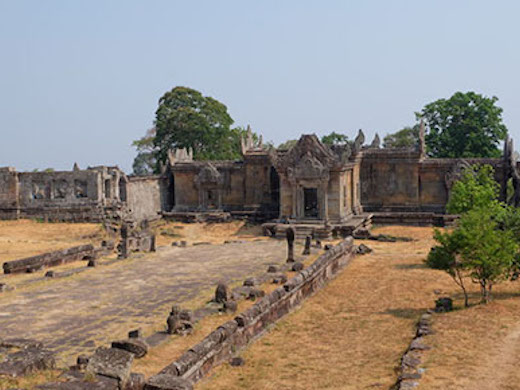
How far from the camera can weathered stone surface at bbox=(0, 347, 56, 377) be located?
9.88 meters

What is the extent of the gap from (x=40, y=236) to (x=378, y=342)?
22.8m

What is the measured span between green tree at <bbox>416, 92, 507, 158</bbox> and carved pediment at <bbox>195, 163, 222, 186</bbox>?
2043 centimetres

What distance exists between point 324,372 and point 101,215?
25.1 metres

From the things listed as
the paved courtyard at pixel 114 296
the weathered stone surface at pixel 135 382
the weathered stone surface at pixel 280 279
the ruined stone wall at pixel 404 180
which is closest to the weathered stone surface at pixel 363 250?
the paved courtyard at pixel 114 296

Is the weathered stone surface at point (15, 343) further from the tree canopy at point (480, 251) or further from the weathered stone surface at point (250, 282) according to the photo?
the tree canopy at point (480, 251)

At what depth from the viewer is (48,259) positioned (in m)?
21.8

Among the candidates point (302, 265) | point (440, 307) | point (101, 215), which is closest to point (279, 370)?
point (440, 307)

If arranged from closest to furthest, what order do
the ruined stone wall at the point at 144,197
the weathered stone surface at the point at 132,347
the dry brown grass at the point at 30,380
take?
the dry brown grass at the point at 30,380
the weathered stone surface at the point at 132,347
the ruined stone wall at the point at 144,197

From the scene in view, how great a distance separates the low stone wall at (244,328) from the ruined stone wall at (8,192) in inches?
882

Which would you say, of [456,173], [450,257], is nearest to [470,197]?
[450,257]

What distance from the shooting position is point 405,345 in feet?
45.1

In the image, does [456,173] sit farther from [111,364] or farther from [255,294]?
[111,364]

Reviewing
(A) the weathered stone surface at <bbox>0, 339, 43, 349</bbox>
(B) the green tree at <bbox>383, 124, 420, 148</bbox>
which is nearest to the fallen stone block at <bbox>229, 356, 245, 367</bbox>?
(A) the weathered stone surface at <bbox>0, 339, 43, 349</bbox>

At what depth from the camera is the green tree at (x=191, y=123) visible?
171ft
